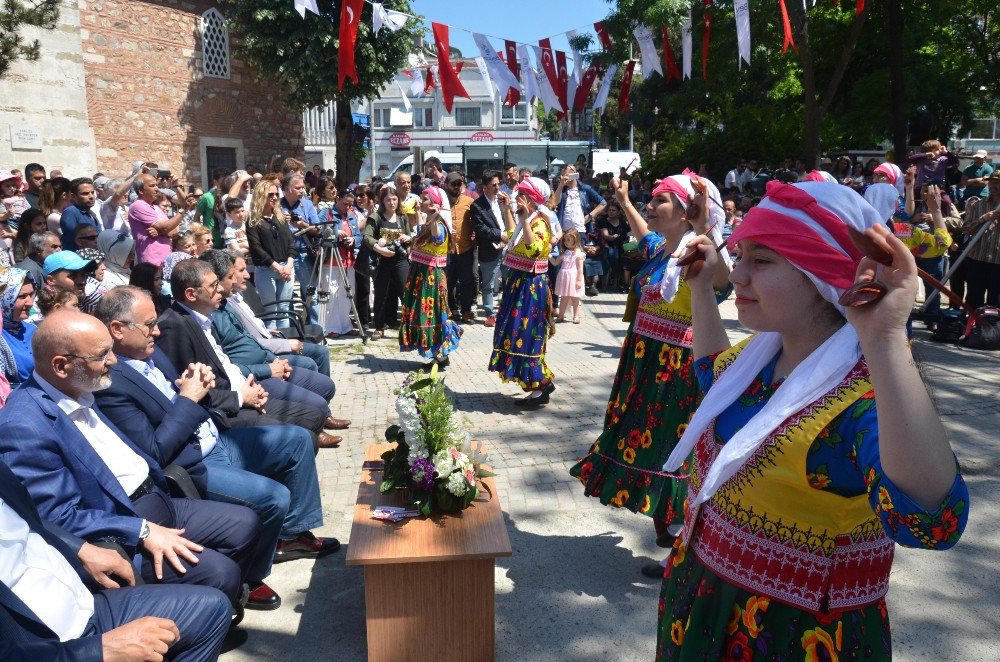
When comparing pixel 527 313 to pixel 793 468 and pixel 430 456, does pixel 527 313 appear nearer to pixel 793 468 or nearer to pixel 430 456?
pixel 430 456

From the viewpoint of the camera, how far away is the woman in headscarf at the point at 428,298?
7.89m

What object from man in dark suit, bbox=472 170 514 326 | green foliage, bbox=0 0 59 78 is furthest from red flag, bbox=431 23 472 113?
green foliage, bbox=0 0 59 78

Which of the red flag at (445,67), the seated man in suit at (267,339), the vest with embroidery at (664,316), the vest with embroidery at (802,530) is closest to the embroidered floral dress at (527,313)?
the seated man in suit at (267,339)

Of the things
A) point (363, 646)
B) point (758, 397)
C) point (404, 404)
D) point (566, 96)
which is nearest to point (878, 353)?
point (758, 397)

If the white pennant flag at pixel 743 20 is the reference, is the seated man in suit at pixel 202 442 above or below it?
below

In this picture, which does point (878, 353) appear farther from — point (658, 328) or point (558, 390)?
point (558, 390)

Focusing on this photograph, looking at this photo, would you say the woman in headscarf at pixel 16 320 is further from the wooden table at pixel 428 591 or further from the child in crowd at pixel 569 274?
the child in crowd at pixel 569 274

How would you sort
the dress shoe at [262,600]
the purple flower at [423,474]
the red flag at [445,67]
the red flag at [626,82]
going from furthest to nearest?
the red flag at [626,82]
the red flag at [445,67]
the dress shoe at [262,600]
the purple flower at [423,474]

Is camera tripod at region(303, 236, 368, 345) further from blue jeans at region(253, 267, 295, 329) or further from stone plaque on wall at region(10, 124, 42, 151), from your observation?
stone plaque on wall at region(10, 124, 42, 151)

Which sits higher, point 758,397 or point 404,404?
point 758,397

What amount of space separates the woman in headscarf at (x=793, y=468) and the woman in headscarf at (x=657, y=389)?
70.7 inches

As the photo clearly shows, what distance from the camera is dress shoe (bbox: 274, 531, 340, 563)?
13.7 ft

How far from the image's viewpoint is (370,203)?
11.6 meters

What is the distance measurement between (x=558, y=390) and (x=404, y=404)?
400 centimetres
